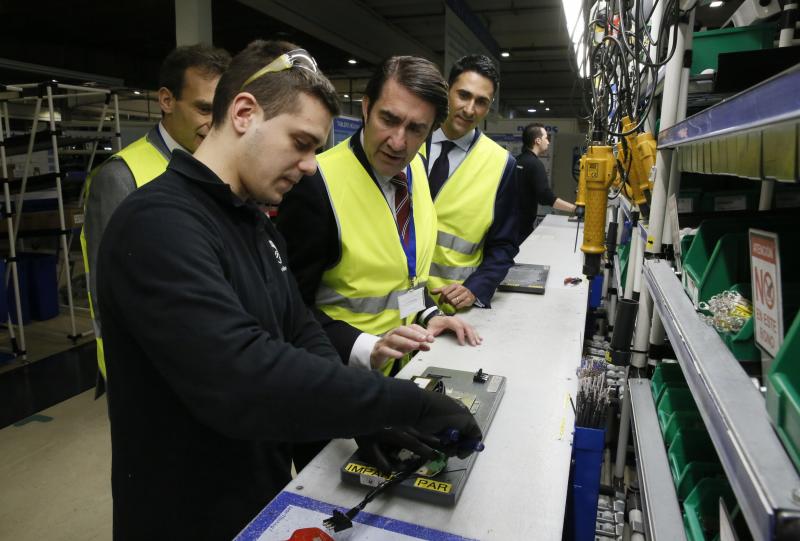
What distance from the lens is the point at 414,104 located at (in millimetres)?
1501

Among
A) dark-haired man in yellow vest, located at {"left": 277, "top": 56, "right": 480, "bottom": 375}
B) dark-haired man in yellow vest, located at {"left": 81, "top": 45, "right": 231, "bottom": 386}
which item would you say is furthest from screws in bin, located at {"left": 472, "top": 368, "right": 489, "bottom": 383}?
dark-haired man in yellow vest, located at {"left": 81, "top": 45, "right": 231, "bottom": 386}

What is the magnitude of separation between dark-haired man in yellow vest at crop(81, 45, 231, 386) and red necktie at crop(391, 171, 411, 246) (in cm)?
67

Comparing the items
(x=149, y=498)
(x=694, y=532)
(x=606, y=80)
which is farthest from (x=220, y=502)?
(x=606, y=80)

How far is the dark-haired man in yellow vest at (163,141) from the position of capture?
168cm

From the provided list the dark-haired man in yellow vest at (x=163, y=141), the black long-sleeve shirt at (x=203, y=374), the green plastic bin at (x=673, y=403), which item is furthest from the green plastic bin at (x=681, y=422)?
the dark-haired man in yellow vest at (x=163, y=141)

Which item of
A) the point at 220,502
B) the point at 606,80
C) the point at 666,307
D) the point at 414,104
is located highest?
the point at 606,80

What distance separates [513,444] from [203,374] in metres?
0.68

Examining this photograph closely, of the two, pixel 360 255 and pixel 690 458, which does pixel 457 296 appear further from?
pixel 690 458

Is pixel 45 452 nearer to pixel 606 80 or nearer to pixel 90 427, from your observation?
pixel 90 427

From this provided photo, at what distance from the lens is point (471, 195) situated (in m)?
2.15

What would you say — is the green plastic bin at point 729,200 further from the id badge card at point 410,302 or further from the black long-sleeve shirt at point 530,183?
the black long-sleeve shirt at point 530,183

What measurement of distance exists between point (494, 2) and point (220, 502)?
26.7 feet

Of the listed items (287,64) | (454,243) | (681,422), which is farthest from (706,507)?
(454,243)

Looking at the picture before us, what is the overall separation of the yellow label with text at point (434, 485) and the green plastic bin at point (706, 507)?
518 millimetres
